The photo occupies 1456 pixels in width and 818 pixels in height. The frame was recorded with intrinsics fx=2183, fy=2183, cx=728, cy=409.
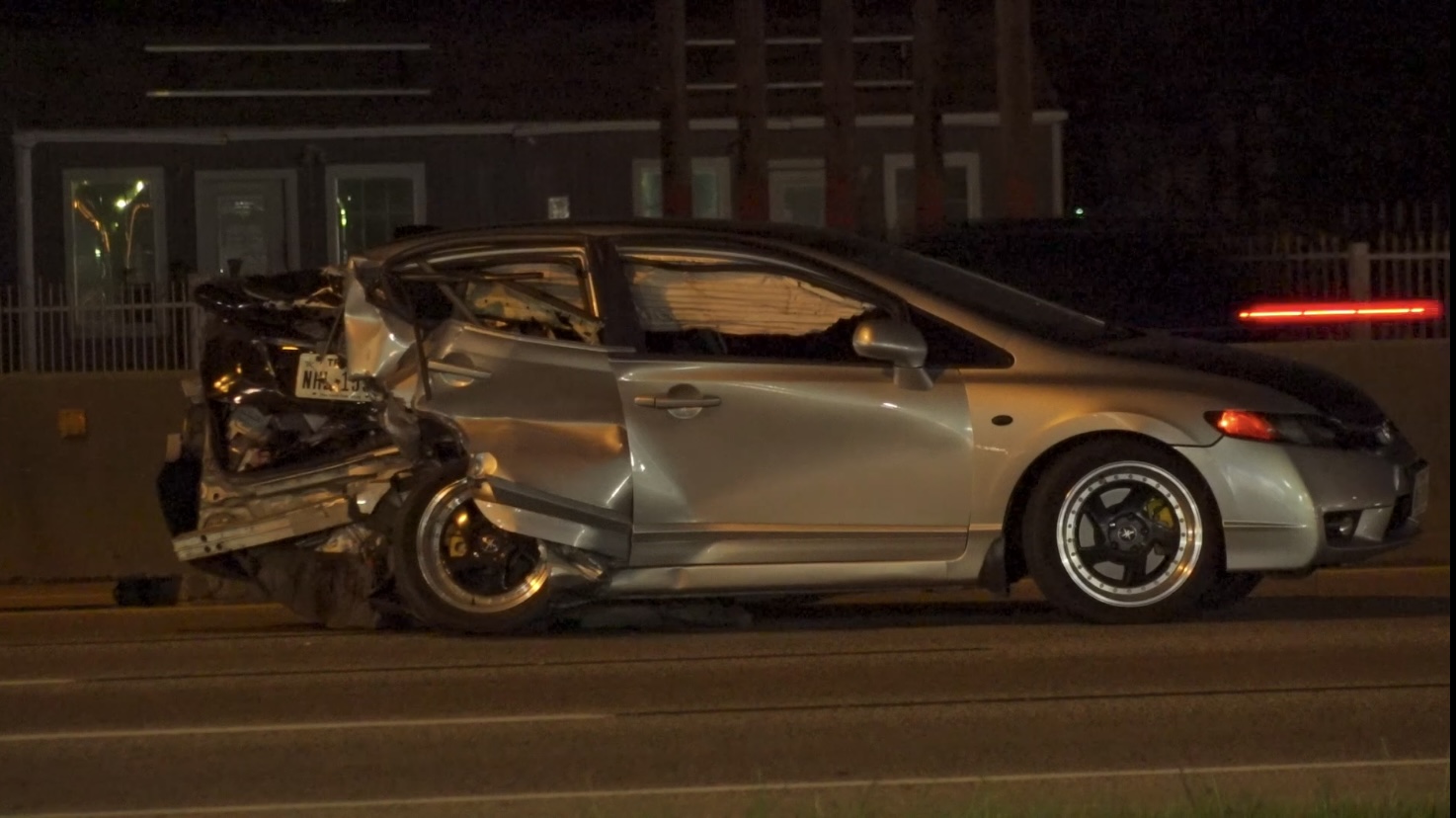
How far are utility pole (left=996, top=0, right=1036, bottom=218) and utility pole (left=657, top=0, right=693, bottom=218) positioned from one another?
161 inches

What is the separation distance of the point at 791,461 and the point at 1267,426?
6.19ft

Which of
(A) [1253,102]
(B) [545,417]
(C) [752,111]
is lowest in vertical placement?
(B) [545,417]

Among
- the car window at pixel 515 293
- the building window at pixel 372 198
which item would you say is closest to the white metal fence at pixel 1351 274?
the car window at pixel 515 293

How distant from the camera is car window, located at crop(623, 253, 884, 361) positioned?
898 centimetres

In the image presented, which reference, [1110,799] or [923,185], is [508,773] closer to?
[1110,799]

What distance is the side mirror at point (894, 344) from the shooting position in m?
8.55

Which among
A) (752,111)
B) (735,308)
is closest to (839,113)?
(752,111)

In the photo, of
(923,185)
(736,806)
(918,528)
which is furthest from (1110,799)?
(923,185)

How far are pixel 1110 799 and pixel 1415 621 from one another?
356 centimetres

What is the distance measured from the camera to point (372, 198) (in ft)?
80.7

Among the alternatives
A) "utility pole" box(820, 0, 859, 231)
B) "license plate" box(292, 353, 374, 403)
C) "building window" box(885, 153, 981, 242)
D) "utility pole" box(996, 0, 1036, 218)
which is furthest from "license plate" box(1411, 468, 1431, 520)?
"building window" box(885, 153, 981, 242)

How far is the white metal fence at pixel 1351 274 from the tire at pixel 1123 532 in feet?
13.2

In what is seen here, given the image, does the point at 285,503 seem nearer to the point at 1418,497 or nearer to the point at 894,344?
the point at 894,344

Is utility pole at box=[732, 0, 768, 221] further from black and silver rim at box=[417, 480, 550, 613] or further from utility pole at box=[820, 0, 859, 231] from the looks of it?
black and silver rim at box=[417, 480, 550, 613]
